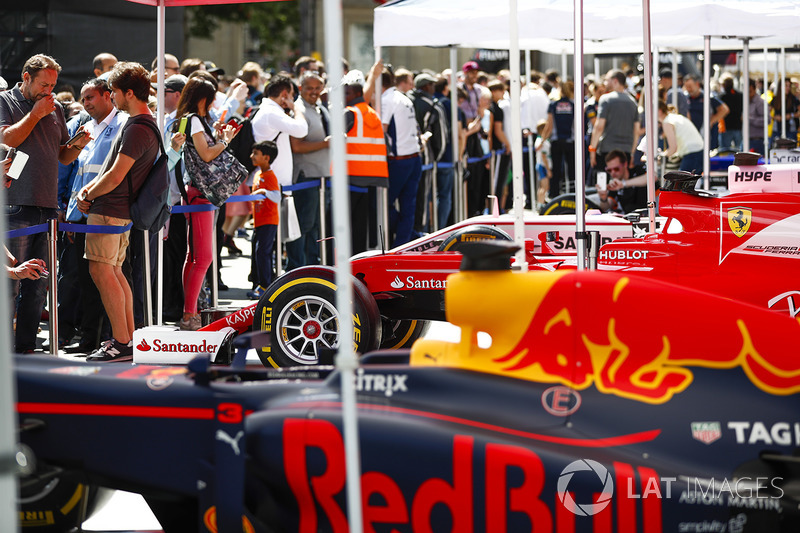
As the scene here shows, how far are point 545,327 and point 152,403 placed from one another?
1.33 m

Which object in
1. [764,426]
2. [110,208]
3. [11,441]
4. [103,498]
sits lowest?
[103,498]

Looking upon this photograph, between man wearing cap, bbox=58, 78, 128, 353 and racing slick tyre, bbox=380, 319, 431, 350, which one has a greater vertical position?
man wearing cap, bbox=58, 78, 128, 353

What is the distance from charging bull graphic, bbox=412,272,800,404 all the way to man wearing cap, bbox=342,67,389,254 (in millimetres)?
6588

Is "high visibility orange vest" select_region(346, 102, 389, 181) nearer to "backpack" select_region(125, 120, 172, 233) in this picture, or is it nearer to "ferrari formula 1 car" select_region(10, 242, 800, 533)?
"backpack" select_region(125, 120, 172, 233)

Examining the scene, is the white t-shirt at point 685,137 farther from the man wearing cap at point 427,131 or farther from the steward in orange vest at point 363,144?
the steward in orange vest at point 363,144

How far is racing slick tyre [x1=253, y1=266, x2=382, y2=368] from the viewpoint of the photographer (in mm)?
6305

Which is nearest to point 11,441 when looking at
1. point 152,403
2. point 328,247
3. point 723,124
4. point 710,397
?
point 152,403

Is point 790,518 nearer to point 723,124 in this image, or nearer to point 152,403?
point 152,403

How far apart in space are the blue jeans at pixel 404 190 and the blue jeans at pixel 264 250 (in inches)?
98.2

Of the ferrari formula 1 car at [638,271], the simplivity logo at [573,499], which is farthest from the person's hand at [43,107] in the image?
the simplivity logo at [573,499]

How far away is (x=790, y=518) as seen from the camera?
339 centimetres

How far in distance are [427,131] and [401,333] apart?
575cm

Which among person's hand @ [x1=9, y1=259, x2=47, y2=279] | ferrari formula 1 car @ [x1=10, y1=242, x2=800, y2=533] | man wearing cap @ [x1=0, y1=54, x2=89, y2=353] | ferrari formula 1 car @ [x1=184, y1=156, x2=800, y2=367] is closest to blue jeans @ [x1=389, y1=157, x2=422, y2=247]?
ferrari formula 1 car @ [x1=184, y1=156, x2=800, y2=367]

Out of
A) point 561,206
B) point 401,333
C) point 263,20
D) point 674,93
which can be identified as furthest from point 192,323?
point 263,20
